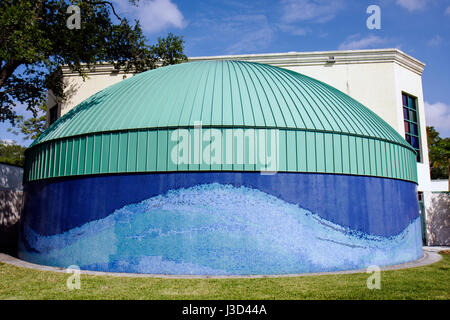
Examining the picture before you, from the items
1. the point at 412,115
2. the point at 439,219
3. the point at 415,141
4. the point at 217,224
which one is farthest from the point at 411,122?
the point at 217,224

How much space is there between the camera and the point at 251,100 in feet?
41.8

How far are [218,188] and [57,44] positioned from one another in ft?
37.3

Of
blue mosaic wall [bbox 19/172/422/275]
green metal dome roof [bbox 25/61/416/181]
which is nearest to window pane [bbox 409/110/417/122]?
green metal dome roof [bbox 25/61/416/181]

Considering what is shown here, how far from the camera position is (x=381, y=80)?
979 inches

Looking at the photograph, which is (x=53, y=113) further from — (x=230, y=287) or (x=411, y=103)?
(x=411, y=103)

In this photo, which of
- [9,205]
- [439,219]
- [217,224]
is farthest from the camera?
[439,219]

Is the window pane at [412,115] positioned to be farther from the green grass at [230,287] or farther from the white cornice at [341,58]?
the green grass at [230,287]

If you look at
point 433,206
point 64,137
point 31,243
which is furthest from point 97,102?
point 433,206

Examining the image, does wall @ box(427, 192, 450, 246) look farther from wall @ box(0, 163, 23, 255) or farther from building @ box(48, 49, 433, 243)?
wall @ box(0, 163, 23, 255)

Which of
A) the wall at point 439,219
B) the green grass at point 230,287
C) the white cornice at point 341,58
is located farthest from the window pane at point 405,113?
the green grass at point 230,287

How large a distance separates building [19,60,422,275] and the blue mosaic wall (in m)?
0.03

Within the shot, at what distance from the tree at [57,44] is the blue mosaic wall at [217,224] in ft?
20.7

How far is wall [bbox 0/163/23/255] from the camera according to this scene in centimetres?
2127

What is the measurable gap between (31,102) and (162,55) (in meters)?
8.80
